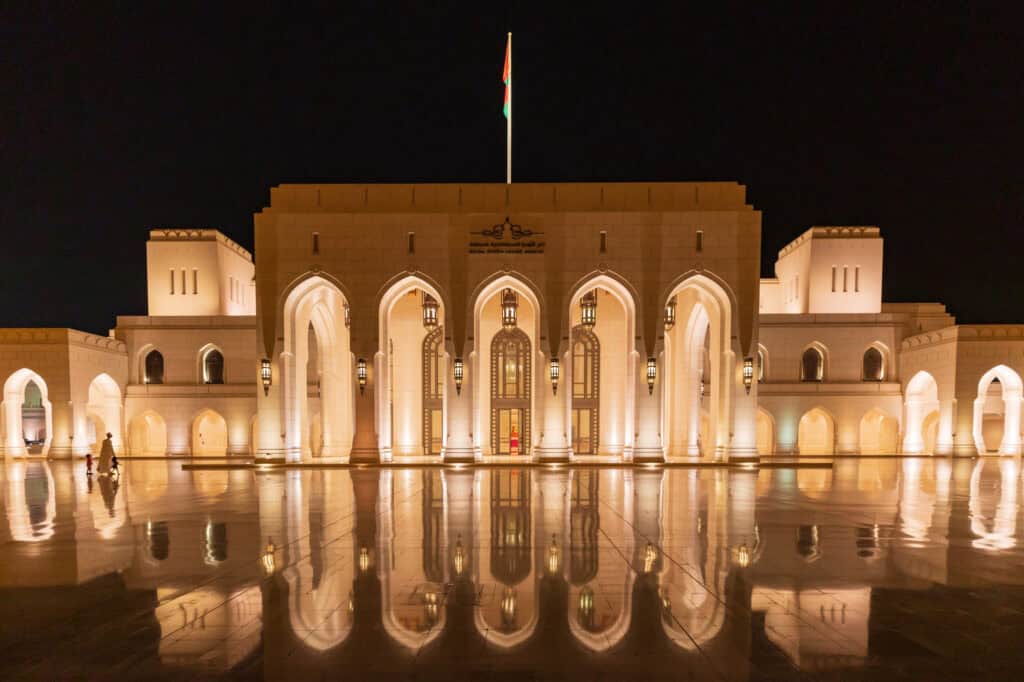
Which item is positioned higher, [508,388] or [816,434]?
[508,388]

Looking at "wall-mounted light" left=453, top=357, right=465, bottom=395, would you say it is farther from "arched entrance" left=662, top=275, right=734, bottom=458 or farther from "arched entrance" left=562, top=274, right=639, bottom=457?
"arched entrance" left=662, top=275, right=734, bottom=458

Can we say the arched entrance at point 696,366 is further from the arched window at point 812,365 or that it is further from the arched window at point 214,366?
the arched window at point 214,366

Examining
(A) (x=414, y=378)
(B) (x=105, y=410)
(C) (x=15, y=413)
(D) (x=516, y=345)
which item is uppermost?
(D) (x=516, y=345)

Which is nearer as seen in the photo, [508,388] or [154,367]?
[508,388]

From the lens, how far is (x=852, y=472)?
20.5 m

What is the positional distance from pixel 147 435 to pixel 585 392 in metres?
22.6

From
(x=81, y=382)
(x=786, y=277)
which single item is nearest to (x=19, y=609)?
(x=81, y=382)

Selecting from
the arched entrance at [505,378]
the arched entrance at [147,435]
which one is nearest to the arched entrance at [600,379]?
the arched entrance at [505,378]

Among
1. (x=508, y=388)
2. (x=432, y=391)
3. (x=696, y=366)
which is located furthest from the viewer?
(x=508, y=388)

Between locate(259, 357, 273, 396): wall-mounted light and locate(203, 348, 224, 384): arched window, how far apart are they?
28.0 ft

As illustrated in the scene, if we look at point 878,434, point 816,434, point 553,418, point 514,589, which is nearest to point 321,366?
point 553,418

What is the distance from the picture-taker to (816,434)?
1228 inches

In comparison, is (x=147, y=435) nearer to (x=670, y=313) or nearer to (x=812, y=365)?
(x=670, y=313)

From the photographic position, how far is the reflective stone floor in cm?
487
